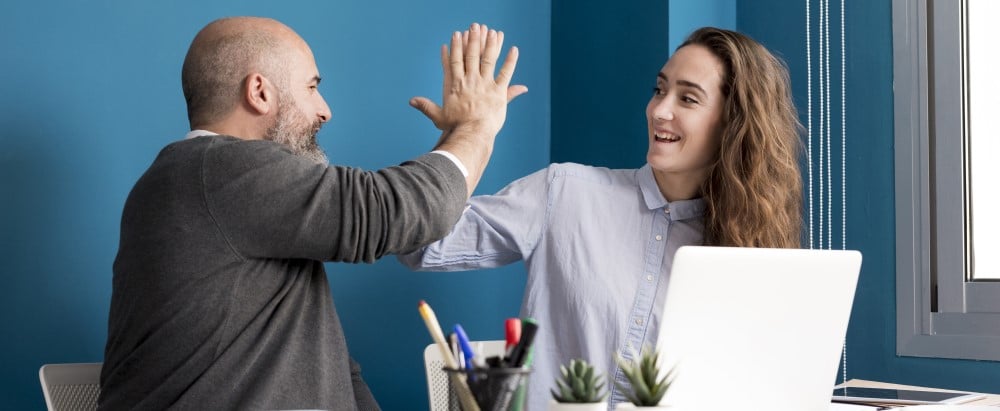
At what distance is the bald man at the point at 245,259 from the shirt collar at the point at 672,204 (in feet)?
2.28

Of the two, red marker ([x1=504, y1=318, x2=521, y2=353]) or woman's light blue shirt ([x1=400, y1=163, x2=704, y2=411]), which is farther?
woman's light blue shirt ([x1=400, y1=163, x2=704, y2=411])

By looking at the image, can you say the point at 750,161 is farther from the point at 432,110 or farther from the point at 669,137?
the point at 432,110

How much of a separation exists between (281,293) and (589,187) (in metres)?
0.89

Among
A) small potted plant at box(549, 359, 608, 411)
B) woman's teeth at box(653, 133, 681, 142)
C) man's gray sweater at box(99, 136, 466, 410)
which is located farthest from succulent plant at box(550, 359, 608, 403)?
woman's teeth at box(653, 133, 681, 142)

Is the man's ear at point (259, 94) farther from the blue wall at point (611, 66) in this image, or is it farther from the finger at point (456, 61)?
the blue wall at point (611, 66)

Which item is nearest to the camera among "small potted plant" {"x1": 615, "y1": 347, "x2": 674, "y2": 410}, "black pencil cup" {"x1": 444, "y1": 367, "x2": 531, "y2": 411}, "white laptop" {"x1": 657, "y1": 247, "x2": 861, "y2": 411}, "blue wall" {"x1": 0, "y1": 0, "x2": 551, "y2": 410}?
"black pencil cup" {"x1": 444, "y1": 367, "x2": 531, "y2": 411}

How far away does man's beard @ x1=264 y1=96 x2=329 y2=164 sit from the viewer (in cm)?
173

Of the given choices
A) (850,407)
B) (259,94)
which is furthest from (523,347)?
(850,407)

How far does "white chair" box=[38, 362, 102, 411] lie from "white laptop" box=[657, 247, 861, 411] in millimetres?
951

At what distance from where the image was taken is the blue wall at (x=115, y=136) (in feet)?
→ 6.29

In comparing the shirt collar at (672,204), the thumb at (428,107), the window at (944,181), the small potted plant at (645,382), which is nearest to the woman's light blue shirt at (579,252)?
the shirt collar at (672,204)

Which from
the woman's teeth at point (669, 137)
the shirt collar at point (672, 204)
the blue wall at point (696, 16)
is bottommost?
the shirt collar at point (672, 204)

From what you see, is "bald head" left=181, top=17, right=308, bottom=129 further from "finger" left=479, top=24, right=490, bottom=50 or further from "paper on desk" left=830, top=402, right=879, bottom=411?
"paper on desk" left=830, top=402, right=879, bottom=411

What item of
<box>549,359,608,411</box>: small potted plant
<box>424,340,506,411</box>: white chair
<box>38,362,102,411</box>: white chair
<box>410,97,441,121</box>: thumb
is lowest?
<box>424,340,506,411</box>: white chair
